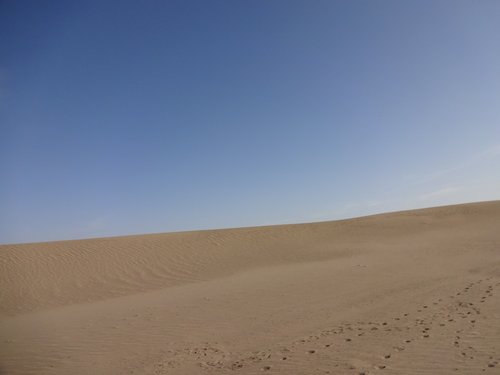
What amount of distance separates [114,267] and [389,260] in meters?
12.8

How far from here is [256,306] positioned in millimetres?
9008

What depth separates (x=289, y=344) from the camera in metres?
5.93

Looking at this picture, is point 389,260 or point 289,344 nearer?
point 289,344

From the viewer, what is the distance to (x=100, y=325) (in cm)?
856

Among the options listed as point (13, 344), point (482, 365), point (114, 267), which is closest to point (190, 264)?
point (114, 267)

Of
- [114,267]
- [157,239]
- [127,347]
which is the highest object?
[157,239]

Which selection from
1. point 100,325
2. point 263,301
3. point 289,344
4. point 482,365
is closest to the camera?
point 482,365

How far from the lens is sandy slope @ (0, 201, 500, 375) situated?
209 inches

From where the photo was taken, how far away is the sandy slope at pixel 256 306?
5.31m

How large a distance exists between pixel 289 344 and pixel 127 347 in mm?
3302

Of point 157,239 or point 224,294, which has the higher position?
point 157,239

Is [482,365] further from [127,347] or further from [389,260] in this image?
[389,260]

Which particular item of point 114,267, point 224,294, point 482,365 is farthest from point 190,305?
point 114,267

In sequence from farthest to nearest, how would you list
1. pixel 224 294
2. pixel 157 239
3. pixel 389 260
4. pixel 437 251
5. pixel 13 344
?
pixel 157 239 → pixel 437 251 → pixel 389 260 → pixel 224 294 → pixel 13 344
